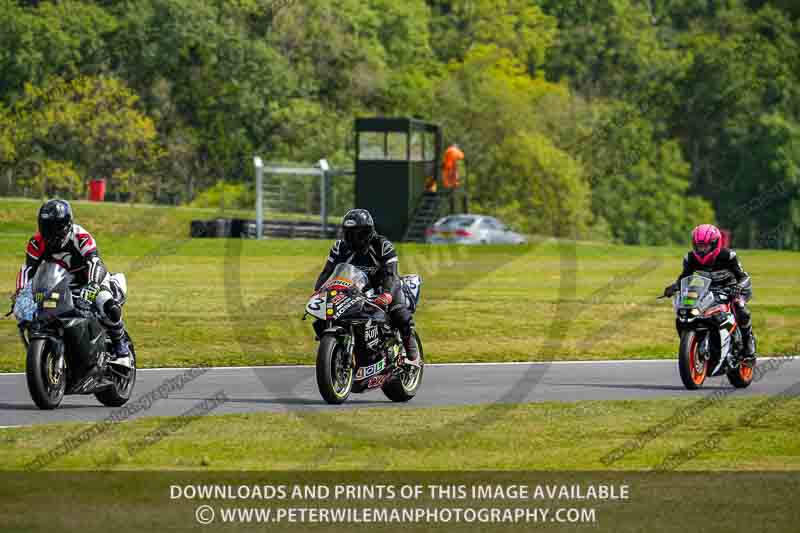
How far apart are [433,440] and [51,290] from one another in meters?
3.96

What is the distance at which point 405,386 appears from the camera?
1655 cm

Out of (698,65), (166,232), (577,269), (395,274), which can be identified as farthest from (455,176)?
(698,65)

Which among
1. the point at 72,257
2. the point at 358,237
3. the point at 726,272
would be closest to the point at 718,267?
the point at 726,272

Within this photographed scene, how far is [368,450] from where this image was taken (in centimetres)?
1269

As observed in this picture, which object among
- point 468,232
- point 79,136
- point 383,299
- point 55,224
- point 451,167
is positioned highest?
point 79,136

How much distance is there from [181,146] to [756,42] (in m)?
38.8

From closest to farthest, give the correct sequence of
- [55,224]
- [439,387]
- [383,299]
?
[55,224]
[383,299]
[439,387]

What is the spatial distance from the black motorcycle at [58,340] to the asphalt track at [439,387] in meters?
0.25

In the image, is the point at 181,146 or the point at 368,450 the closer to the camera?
the point at 368,450

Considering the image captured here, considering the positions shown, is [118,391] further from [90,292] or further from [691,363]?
[691,363]

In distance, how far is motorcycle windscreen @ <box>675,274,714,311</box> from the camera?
702 inches

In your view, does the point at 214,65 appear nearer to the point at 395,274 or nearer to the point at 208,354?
the point at 208,354

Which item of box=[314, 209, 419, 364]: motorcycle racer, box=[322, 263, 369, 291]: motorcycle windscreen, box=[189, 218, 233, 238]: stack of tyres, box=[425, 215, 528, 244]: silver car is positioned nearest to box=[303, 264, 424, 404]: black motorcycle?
box=[322, 263, 369, 291]: motorcycle windscreen

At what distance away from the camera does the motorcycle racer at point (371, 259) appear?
15.9 m
